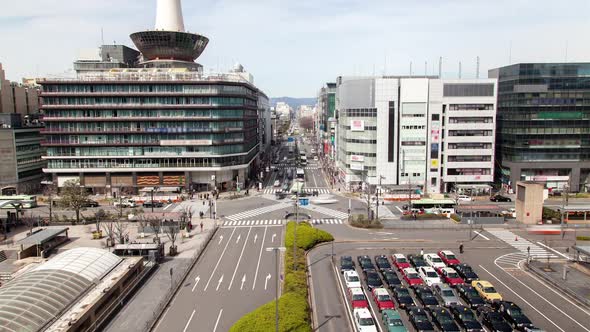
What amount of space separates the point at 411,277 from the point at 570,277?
15613 millimetres

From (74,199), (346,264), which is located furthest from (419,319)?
(74,199)

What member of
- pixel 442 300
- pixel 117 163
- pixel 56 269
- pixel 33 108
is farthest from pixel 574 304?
pixel 33 108

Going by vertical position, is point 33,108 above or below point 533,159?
above

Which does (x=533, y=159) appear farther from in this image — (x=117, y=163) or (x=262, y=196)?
(x=117, y=163)

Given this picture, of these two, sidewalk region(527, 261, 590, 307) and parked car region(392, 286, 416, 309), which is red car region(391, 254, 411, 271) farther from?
sidewalk region(527, 261, 590, 307)

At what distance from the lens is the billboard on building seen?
293 ft

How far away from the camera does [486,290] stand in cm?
3809

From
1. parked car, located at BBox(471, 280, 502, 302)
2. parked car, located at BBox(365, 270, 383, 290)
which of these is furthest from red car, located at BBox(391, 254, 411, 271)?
parked car, located at BBox(471, 280, 502, 302)

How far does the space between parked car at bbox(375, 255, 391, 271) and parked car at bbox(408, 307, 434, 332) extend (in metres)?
9.83

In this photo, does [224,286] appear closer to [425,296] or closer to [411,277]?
[411,277]

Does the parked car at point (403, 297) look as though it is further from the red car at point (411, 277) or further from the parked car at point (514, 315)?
the parked car at point (514, 315)

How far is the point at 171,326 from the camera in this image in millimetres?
33406

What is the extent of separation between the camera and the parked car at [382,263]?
1767 inches

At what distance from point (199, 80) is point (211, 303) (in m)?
57.0
